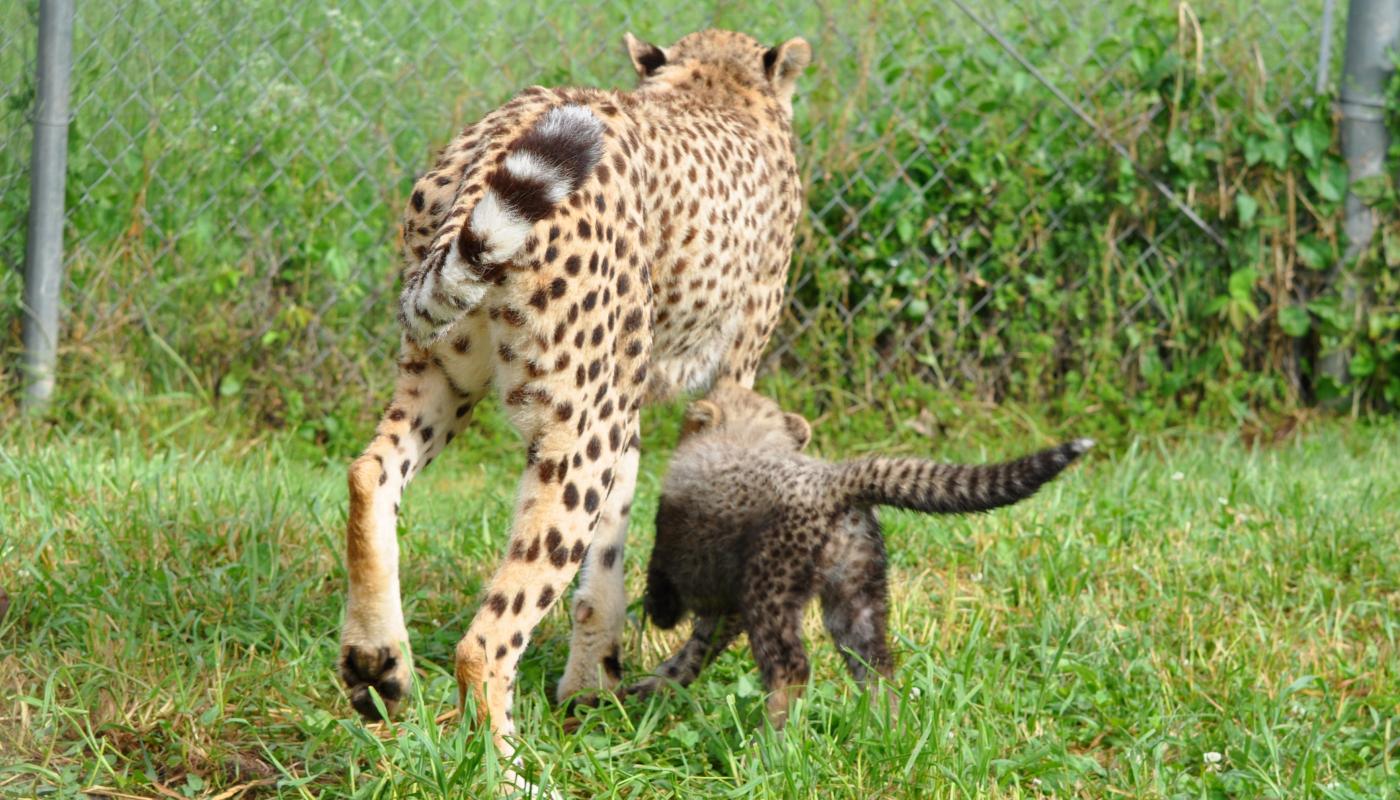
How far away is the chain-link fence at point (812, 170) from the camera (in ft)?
18.1

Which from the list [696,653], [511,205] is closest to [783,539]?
[696,653]

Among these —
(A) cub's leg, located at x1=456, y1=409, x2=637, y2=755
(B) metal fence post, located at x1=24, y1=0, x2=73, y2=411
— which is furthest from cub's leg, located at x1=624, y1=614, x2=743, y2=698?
(B) metal fence post, located at x1=24, y1=0, x2=73, y2=411

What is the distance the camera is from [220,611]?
3713 mm

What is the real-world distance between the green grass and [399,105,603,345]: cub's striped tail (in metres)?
0.80

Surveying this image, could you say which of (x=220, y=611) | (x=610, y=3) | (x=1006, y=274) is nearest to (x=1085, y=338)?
(x=1006, y=274)

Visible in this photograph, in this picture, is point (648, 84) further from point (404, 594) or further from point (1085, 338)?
point (1085, 338)

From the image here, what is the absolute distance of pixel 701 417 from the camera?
3.88 meters

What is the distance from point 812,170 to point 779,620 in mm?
2944

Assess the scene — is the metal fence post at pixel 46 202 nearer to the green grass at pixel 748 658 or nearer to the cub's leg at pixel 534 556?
the green grass at pixel 748 658

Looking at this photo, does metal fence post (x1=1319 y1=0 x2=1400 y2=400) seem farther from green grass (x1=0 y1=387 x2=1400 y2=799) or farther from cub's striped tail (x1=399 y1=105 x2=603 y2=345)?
cub's striped tail (x1=399 y1=105 x2=603 y2=345)

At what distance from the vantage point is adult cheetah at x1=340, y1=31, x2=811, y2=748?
2.92m

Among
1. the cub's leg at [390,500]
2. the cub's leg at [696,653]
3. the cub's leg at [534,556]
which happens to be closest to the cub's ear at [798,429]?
the cub's leg at [696,653]

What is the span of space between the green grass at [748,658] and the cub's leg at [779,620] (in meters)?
0.07

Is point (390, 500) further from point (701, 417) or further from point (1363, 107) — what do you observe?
point (1363, 107)
